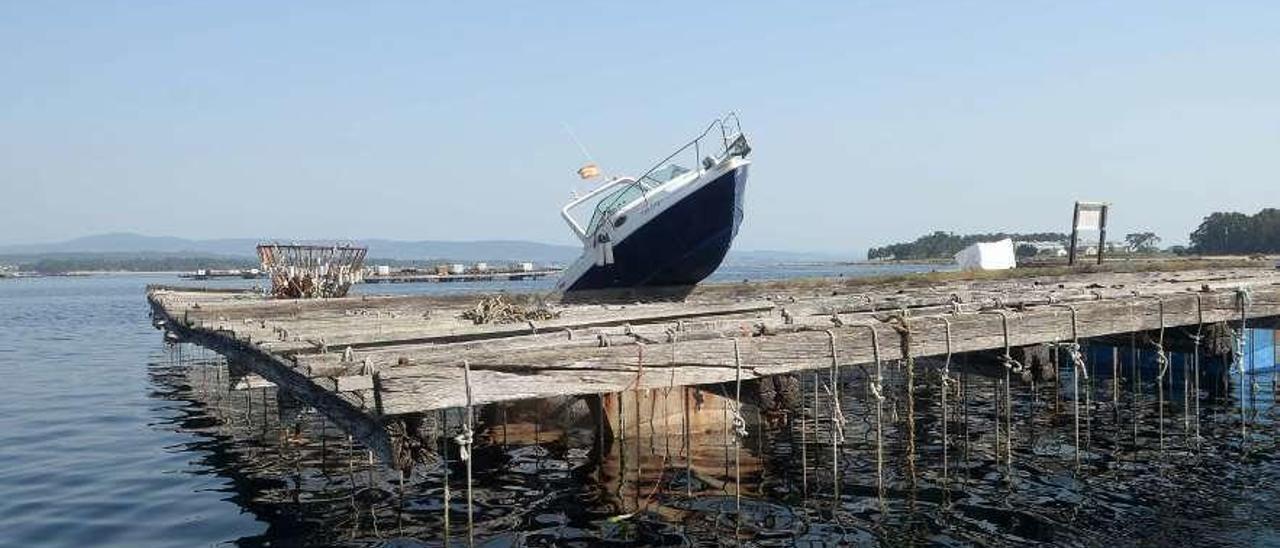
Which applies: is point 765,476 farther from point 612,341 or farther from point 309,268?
point 309,268

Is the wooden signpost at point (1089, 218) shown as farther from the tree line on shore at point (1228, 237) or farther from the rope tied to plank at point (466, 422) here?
the tree line on shore at point (1228, 237)

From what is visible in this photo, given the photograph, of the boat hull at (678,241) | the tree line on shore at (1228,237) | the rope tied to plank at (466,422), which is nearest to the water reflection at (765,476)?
the rope tied to plank at (466,422)

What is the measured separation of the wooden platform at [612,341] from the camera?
6930 millimetres

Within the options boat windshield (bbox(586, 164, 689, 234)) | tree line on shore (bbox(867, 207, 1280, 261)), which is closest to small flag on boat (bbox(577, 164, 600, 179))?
boat windshield (bbox(586, 164, 689, 234))

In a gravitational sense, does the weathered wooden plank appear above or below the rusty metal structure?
below

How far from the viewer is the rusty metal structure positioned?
2431 centimetres

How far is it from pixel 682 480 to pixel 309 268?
16.8m

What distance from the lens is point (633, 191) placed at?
2384 centimetres

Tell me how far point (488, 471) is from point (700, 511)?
3.48 meters

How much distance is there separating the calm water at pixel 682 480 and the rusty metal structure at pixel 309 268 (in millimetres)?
6094

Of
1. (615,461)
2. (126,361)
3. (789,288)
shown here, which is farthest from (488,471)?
(126,361)

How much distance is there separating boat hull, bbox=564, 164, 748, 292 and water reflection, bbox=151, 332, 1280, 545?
257 inches

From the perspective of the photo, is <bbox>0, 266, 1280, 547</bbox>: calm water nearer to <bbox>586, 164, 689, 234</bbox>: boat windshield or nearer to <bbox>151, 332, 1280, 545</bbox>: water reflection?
<bbox>151, 332, 1280, 545</bbox>: water reflection

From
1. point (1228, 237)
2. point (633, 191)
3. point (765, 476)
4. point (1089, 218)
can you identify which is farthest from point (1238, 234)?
point (765, 476)
